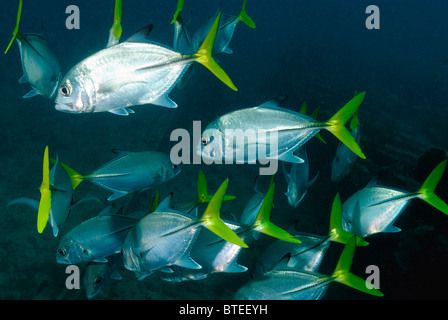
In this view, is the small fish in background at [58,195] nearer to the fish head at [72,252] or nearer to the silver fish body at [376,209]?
the fish head at [72,252]

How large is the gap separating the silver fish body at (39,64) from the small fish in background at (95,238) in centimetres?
128

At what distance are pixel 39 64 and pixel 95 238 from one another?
5.12 ft

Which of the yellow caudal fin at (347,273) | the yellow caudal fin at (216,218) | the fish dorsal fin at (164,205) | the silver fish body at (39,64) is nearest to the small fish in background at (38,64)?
the silver fish body at (39,64)

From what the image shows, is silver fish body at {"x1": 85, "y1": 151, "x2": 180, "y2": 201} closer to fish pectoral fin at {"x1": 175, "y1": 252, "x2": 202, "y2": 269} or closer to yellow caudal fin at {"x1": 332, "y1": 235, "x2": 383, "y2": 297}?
fish pectoral fin at {"x1": 175, "y1": 252, "x2": 202, "y2": 269}

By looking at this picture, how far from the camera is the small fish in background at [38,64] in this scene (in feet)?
7.63

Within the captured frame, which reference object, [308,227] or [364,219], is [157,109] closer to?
[308,227]

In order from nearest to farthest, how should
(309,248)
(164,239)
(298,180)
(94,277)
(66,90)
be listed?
(66,90) < (164,239) < (309,248) < (94,277) < (298,180)

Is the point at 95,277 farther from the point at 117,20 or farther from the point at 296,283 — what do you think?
the point at 117,20

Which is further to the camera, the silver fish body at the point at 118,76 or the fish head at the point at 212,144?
the fish head at the point at 212,144

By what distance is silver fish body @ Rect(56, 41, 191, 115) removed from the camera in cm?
172

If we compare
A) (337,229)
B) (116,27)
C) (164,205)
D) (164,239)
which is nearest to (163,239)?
(164,239)

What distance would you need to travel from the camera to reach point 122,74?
1.74 m

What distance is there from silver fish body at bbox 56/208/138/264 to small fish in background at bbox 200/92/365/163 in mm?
888

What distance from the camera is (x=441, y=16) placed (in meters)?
100
